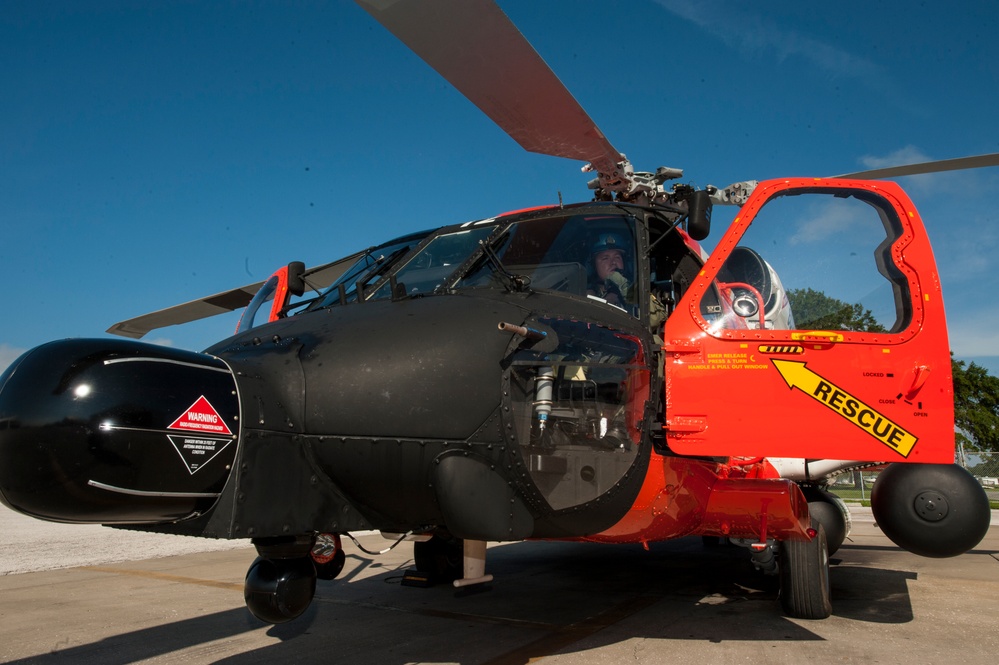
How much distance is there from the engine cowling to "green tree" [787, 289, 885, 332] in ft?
5.53

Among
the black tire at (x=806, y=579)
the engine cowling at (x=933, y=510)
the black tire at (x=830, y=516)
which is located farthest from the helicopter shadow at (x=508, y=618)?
the engine cowling at (x=933, y=510)

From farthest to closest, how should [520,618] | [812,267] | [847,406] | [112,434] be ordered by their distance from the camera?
[520,618]
[812,267]
[847,406]
[112,434]

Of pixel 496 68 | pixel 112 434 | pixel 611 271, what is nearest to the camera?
pixel 112 434

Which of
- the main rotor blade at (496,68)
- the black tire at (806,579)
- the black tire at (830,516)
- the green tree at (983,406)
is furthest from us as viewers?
the green tree at (983,406)

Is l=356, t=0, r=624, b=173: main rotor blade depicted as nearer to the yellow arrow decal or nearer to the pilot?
the pilot

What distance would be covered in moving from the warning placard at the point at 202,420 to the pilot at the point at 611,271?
221 centimetres

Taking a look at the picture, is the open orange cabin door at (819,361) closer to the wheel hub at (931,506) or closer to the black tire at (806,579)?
the wheel hub at (931,506)

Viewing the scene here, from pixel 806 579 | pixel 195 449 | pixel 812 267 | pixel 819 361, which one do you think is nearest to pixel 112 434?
pixel 195 449

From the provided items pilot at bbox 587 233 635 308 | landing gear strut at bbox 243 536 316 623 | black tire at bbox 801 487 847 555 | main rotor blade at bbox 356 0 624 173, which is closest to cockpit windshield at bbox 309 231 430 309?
main rotor blade at bbox 356 0 624 173

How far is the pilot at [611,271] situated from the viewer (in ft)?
13.5

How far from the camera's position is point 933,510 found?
499 centimetres

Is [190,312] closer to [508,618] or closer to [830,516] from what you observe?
[508,618]

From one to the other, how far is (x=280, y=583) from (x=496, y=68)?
8.82ft

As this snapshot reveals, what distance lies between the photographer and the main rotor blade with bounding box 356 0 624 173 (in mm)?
3348
